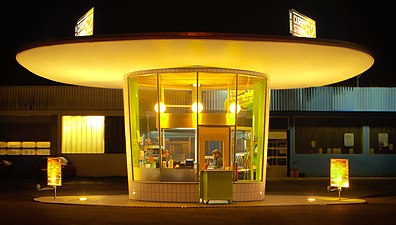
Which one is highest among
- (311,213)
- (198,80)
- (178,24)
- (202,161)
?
(178,24)

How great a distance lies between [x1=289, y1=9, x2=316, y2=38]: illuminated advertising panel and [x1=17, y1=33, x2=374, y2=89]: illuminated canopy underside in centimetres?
92

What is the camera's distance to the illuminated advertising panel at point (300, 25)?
18750 mm

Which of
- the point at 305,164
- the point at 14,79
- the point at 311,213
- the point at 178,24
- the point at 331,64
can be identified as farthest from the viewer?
the point at 14,79

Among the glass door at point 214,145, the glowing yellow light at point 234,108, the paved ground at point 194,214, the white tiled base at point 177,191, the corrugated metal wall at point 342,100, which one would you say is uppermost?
the corrugated metal wall at point 342,100

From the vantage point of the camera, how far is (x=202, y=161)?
19.3 meters

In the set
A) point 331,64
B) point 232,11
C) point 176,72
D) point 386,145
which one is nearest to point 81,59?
point 176,72

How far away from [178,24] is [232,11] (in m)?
1.54

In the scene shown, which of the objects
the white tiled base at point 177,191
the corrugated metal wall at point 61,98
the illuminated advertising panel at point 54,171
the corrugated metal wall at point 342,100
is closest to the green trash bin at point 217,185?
the white tiled base at point 177,191

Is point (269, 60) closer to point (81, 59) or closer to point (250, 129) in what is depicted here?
point (250, 129)

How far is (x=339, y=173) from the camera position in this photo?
20.4 m

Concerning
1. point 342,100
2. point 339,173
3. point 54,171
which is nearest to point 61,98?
point 54,171

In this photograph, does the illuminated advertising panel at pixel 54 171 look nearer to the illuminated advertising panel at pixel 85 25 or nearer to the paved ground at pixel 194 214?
the paved ground at pixel 194 214

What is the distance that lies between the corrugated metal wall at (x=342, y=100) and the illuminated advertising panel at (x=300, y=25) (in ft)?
44.1

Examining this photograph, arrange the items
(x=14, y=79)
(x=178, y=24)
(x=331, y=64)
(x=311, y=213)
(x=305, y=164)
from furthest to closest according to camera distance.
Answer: (x=14, y=79) → (x=305, y=164) → (x=331, y=64) → (x=178, y=24) → (x=311, y=213)
